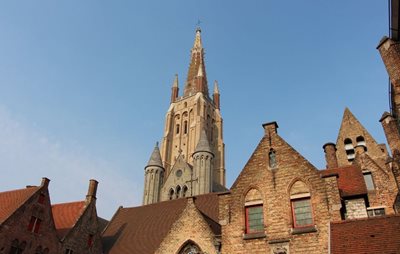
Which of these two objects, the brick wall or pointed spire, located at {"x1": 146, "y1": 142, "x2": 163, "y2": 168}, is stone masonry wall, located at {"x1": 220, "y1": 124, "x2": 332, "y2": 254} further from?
pointed spire, located at {"x1": 146, "y1": 142, "x2": 163, "y2": 168}

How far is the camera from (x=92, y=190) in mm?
27031

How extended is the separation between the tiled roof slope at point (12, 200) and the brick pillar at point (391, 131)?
67.0ft

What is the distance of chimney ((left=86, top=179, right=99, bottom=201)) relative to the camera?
86.9ft

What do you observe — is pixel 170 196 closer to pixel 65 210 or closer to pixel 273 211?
pixel 65 210

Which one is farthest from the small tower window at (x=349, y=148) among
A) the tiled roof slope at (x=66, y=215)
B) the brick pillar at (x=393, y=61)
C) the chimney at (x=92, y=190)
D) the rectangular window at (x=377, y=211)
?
the tiled roof slope at (x=66, y=215)

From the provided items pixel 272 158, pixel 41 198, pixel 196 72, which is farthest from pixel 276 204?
pixel 196 72

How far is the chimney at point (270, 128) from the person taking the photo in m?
17.7

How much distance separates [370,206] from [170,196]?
37.0 metres

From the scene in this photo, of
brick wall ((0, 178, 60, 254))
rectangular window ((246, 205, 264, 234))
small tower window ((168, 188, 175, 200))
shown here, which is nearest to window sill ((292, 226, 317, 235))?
rectangular window ((246, 205, 264, 234))

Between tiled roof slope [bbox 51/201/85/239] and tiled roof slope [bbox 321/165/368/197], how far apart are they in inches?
651

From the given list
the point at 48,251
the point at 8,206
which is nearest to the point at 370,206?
the point at 48,251

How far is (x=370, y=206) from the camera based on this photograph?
53.7 ft

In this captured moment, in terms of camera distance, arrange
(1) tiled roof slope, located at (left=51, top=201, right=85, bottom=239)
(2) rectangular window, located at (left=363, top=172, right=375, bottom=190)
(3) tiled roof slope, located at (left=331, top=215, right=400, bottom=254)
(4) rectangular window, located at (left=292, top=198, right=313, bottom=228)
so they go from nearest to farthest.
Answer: (3) tiled roof slope, located at (left=331, top=215, right=400, bottom=254)
(4) rectangular window, located at (left=292, top=198, right=313, bottom=228)
(2) rectangular window, located at (left=363, top=172, right=375, bottom=190)
(1) tiled roof slope, located at (left=51, top=201, right=85, bottom=239)

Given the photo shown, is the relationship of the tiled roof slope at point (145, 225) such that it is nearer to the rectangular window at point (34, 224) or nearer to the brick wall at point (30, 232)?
the brick wall at point (30, 232)
